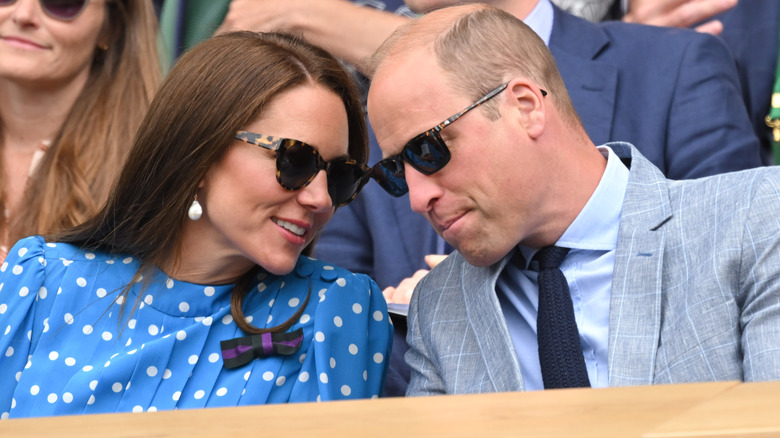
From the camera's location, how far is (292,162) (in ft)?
6.78

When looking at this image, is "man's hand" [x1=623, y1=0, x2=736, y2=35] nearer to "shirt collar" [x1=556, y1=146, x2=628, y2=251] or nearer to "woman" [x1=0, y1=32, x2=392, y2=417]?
"shirt collar" [x1=556, y1=146, x2=628, y2=251]

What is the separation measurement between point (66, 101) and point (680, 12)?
6.50 feet

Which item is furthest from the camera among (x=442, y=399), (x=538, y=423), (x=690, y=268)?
(x=690, y=268)

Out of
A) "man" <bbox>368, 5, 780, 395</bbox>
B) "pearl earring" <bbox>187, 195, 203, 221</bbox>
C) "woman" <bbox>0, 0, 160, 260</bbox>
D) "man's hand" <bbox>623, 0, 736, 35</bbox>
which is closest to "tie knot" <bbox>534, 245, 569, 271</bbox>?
"man" <bbox>368, 5, 780, 395</bbox>

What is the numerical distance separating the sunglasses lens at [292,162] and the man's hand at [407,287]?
614 millimetres

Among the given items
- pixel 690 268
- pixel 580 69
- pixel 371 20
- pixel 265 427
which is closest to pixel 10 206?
pixel 371 20

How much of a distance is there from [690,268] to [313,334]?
2.69ft

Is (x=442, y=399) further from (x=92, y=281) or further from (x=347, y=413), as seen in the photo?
(x=92, y=281)

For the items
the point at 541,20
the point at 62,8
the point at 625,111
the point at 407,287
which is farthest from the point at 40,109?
the point at 625,111

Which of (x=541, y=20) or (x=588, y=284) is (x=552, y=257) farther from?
(x=541, y=20)

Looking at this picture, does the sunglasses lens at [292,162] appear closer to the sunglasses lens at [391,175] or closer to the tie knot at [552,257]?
the sunglasses lens at [391,175]

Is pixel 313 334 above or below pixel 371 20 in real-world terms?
below

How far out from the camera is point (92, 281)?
223 centimetres

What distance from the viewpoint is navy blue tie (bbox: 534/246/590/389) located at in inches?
73.4
